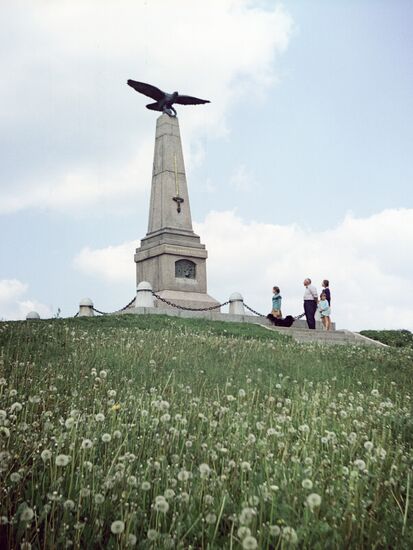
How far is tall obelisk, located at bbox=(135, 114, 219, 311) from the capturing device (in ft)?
78.7

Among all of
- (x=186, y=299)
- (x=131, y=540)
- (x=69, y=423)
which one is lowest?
(x=131, y=540)

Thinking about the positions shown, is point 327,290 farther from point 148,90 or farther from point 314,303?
point 148,90

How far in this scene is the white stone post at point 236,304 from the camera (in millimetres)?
23031

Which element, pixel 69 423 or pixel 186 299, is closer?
pixel 69 423

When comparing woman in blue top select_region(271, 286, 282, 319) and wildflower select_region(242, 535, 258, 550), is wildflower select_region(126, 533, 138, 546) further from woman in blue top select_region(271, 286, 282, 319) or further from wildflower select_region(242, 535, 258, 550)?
woman in blue top select_region(271, 286, 282, 319)

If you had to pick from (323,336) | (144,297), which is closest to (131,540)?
(144,297)

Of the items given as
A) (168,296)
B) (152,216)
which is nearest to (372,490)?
(168,296)

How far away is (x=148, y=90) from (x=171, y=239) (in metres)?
7.79

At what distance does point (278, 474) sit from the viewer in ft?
11.7

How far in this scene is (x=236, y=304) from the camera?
2317 centimetres

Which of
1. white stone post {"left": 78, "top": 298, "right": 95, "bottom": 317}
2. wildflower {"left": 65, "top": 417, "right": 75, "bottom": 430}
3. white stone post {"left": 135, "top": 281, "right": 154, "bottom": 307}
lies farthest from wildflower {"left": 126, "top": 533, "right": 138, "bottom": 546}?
white stone post {"left": 78, "top": 298, "right": 95, "bottom": 317}

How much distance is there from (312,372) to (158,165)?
18.2m

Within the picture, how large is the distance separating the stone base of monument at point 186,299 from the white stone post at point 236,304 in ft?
3.34

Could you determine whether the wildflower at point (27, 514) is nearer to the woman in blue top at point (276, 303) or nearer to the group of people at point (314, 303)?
the group of people at point (314, 303)
